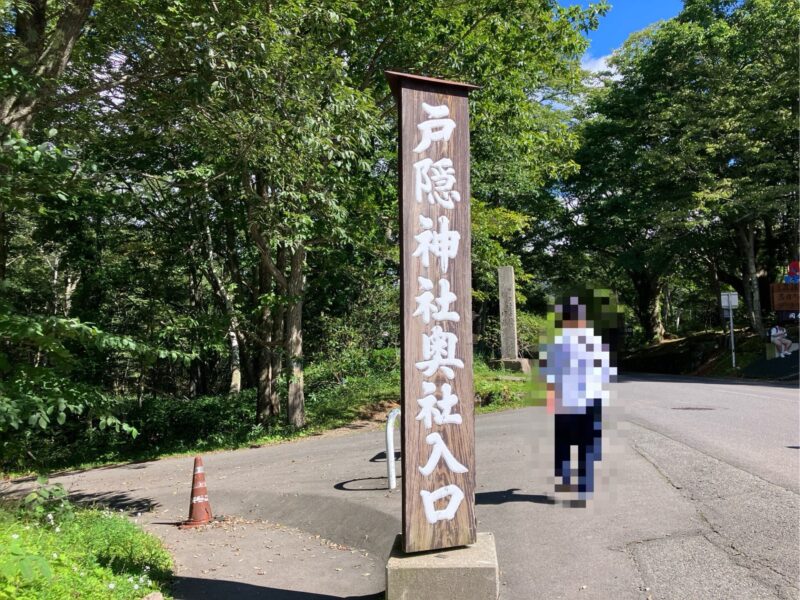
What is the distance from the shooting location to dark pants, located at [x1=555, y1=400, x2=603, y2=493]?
4355 millimetres

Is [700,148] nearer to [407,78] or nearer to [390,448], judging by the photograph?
[390,448]

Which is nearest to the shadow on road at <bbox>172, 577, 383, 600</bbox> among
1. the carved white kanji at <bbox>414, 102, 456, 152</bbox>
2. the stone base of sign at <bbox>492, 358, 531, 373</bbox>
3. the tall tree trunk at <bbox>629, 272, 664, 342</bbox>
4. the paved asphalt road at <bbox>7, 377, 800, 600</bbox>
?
the paved asphalt road at <bbox>7, 377, 800, 600</bbox>

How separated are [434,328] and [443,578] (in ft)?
5.16

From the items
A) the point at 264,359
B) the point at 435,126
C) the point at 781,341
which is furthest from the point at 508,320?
the point at 781,341

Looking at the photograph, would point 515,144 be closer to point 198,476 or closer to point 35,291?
point 198,476

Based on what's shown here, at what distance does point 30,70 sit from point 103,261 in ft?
29.7

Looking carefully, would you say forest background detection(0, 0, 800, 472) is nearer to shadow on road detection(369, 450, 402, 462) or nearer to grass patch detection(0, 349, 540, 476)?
grass patch detection(0, 349, 540, 476)

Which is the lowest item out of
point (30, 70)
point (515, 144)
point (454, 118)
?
point (454, 118)

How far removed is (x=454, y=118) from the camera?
411 cm

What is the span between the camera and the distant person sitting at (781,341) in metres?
22.2

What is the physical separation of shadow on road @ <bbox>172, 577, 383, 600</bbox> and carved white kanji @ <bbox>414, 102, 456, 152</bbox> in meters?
3.44

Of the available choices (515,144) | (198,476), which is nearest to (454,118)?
(198,476)

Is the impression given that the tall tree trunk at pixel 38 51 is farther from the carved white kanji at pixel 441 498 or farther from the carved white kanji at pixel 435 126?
the carved white kanji at pixel 441 498

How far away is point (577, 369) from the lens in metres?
4.23
